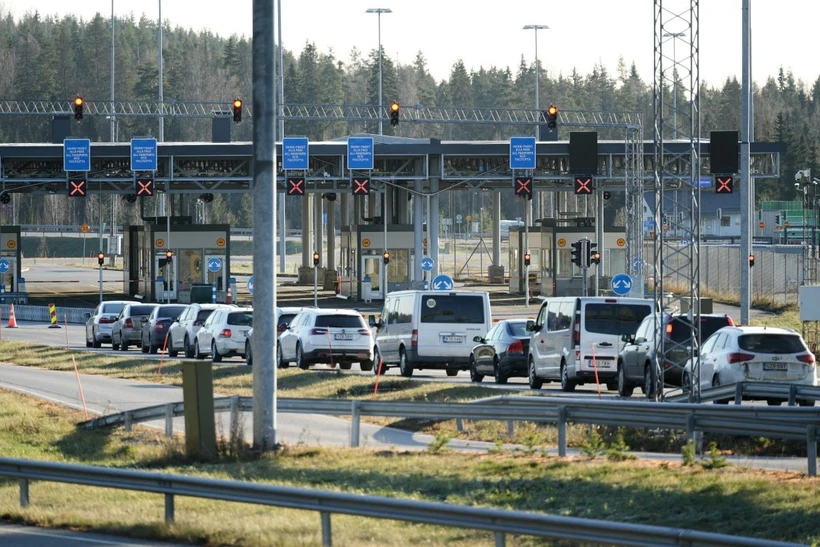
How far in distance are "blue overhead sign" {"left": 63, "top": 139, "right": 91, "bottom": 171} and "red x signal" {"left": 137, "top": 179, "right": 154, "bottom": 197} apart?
2431 millimetres

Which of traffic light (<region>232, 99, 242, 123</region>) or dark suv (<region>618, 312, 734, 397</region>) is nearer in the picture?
dark suv (<region>618, 312, 734, 397</region>)

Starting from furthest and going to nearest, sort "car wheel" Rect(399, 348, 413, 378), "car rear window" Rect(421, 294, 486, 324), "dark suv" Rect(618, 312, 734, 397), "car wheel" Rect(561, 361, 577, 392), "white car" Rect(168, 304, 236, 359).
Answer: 1. "white car" Rect(168, 304, 236, 359)
2. "car wheel" Rect(399, 348, 413, 378)
3. "car rear window" Rect(421, 294, 486, 324)
4. "car wheel" Rect(561, 361, 577, 392)
5. "dark suv" Rect(618, 312, 734, 397)

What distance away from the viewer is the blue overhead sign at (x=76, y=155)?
223 ft

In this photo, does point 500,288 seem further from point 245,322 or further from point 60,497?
A: point 60,497

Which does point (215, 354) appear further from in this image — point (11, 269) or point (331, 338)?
point (11, 269)

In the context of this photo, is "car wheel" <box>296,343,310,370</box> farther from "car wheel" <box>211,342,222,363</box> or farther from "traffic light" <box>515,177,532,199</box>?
"traffic light" <box>515,177,532,199</box>

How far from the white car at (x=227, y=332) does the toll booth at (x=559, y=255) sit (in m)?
34.6

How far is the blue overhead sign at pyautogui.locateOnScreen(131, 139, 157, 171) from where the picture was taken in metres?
67.9

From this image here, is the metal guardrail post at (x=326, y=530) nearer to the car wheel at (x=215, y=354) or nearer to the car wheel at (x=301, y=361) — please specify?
the car wheel at (x=301, y=361)

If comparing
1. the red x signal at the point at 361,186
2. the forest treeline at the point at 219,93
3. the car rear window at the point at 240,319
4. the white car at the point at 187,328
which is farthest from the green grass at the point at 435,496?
the forest treeline at the point at 219,93

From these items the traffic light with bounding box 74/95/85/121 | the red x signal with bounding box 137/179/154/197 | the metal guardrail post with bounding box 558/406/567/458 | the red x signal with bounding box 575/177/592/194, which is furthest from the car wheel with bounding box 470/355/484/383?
the red x signal with bounding box 137/179/154/197

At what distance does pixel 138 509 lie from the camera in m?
13.9

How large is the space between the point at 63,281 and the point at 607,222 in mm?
87400

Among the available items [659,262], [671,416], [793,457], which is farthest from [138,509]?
[659,262]
